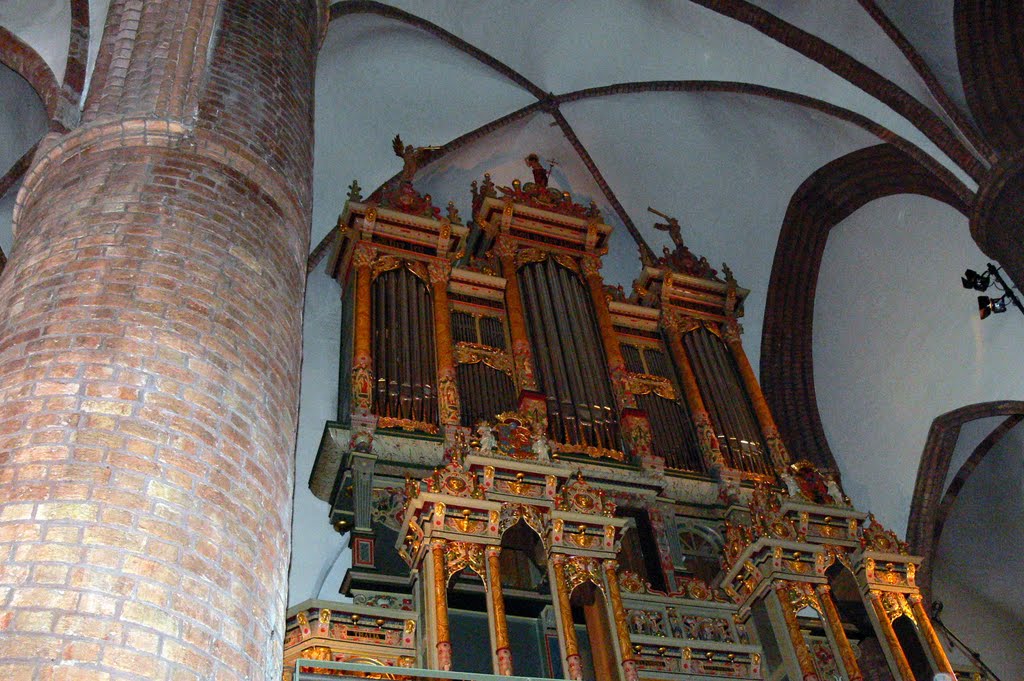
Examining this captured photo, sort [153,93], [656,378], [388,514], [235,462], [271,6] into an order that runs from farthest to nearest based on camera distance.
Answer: [656,378] < [388,514] < [271,6] < [153,93] < [235,462]

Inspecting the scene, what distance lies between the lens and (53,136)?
583cm

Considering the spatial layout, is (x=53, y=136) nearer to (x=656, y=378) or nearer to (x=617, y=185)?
(x=656, y=378)

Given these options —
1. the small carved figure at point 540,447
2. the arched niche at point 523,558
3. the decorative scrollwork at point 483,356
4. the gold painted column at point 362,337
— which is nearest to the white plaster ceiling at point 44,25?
the gold painted column at point 362,337

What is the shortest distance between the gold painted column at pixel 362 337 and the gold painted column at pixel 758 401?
384cm

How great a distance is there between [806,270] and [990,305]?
305 cm

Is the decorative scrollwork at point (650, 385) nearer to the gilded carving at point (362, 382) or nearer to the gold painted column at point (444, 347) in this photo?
A: the gold painted column at point (444, 347)

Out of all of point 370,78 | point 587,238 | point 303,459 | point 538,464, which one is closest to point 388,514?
point 538,464

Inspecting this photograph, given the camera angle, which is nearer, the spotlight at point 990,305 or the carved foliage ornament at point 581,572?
the carved foliage ornament at point 581,572

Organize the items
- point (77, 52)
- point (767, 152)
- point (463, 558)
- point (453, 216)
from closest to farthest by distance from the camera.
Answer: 1. point (463, 558)
2. point (77, 52)
3. point (453, 216)
4. point (767, 152)

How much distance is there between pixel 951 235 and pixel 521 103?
16.9ft

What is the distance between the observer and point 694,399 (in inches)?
412

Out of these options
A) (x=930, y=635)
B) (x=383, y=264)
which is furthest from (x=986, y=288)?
(x=383, y=264)

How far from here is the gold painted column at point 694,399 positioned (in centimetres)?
972

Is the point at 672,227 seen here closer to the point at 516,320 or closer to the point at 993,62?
the point at 516,320
